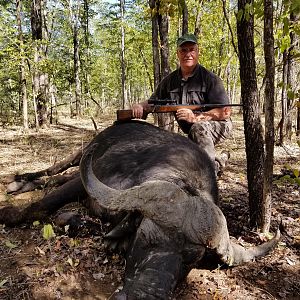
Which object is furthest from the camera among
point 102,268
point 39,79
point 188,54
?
point 39,79

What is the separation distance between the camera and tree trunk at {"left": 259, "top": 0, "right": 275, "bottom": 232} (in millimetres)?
2969

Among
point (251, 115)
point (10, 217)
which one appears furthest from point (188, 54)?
point (10, 217)

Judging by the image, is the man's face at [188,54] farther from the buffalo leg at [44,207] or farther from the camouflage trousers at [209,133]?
the buffalo leg at [44,207]

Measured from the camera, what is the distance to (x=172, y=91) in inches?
192

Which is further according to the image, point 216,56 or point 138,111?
point 216,56

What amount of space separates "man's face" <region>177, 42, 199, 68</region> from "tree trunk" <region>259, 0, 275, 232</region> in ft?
5.30

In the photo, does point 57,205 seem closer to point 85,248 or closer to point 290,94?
point 85,248

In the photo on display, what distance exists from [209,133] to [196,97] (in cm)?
64

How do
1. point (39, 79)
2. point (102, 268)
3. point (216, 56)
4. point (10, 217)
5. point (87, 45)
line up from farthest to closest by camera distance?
point (87, 45), point (216, 56), point (39, 79), point (10, 217), point (102, 268)

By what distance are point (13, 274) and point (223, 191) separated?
3068mm

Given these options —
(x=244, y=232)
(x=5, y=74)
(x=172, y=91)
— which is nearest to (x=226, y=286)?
(x=244, y=232)

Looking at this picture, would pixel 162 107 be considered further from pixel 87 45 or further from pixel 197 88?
pixel 87 45

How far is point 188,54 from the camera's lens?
458 cm

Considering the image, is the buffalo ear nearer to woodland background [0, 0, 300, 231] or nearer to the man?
woodland background [0, 0, 300, 231]
